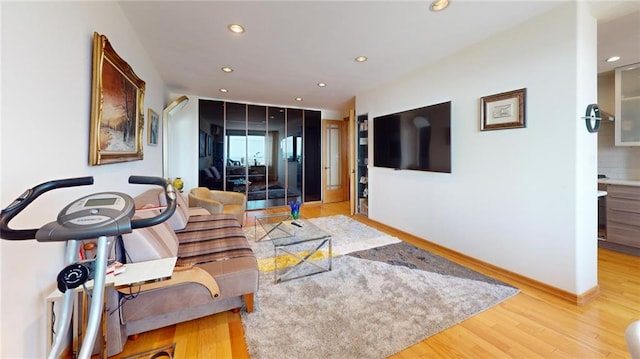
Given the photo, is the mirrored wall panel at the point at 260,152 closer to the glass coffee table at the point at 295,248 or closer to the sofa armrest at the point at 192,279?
the glass coffee table at the point at 295,248

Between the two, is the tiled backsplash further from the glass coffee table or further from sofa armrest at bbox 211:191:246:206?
sofa armrest at bbox 211:191:246:206

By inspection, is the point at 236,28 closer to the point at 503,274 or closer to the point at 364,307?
the point at 364,307

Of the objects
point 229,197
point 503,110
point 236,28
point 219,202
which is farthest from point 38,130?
point 503,110

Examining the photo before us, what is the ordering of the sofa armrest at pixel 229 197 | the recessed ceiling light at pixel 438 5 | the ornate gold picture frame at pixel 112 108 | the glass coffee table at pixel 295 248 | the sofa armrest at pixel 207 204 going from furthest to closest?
the sofa armrest at pixel 229 197 < the sofa armrest at pixel 207 204 < the glass coffee table at pixel 295 248 < the recessed ceiling light at pixel 438 5 < the ornate gold picture frame at pixel 112 108

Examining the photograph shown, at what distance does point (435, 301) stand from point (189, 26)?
3183mm

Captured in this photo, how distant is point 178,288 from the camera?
160 cm

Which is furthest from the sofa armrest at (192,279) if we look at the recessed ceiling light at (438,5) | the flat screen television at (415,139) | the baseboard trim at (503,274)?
the flat screen television at (415,139)

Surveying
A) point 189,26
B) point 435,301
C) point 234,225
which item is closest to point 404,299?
point 435,301

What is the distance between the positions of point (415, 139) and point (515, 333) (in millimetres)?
2332

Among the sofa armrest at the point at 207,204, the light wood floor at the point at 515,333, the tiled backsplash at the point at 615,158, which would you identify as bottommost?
the light wood floor at the point at 515,333

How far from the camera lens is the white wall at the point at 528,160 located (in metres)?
2.04

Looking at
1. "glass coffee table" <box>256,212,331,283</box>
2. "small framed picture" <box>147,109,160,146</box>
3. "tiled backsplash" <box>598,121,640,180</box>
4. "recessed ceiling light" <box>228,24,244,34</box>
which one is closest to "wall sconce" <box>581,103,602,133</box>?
"tiled backsplash" <box>598,121,640,180</box>

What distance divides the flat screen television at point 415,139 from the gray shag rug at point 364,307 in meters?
1.23

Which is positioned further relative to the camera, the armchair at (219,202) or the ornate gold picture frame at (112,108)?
the armchair at (219,202)
